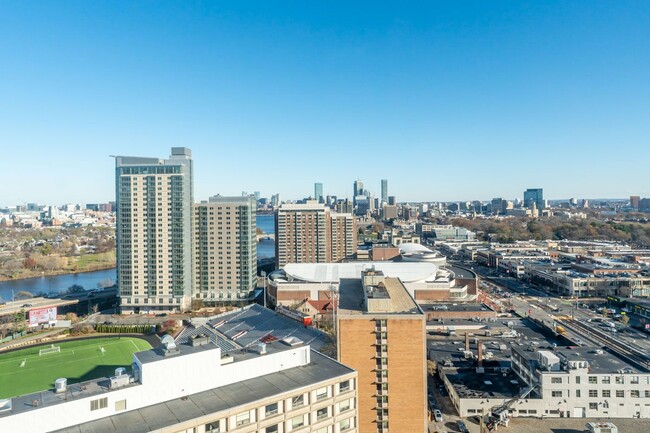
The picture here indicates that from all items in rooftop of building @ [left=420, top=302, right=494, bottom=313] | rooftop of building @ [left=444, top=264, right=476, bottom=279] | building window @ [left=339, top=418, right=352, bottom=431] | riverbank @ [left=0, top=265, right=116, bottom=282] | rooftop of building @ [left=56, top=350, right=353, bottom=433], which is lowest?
riverbank @ [left=0, top=265, right=116, bottom=282]

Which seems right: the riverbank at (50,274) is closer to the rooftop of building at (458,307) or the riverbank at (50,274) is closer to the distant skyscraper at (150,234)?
the distant skyscraper at (150,234)

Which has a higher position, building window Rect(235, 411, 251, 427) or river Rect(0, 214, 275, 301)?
building window Rect(235, 411, 251, 427)

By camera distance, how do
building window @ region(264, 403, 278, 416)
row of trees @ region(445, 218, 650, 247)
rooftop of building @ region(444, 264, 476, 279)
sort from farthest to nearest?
row of trees @ region(445, 218, 650, 247), rooftop of building @ region(444, 264, 476, 279), building window @ region(264, 403, 278, 416)

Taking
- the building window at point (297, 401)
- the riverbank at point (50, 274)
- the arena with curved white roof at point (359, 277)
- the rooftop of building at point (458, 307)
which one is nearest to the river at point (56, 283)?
the riverbank at point (50, 274)

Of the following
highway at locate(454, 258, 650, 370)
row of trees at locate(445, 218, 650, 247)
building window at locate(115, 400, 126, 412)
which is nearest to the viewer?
building window at locate(115, 400, 126, 412)

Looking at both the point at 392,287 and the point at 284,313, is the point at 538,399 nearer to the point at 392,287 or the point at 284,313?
the point at 392,287

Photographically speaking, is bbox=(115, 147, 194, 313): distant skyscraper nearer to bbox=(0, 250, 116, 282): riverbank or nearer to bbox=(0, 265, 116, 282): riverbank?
bbox=(0, 265, 116, 282): riverbank

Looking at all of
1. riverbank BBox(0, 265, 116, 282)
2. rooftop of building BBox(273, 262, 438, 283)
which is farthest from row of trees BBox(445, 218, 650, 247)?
riverbank BBox(0, 265, 116, 282)
